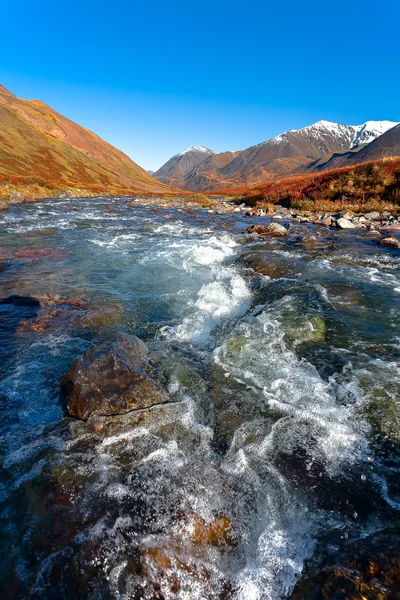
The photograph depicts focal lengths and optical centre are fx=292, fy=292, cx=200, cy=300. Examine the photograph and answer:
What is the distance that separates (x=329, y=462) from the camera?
3.52 metres

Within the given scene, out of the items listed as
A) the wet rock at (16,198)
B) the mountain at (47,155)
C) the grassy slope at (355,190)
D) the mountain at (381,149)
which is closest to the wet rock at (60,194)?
the mountain at (47,155)

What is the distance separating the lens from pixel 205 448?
3.72m

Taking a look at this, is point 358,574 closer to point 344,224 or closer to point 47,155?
point 344,224

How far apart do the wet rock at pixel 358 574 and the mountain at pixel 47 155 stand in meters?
61.6

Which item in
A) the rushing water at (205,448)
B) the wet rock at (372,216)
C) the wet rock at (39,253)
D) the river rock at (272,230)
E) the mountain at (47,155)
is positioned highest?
the mountain at (47,155)

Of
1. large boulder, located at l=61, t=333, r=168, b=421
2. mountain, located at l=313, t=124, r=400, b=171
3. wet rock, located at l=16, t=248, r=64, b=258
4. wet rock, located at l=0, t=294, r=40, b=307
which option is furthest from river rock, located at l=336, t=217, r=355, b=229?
mountain, located at l=313, t=124, r=400, b=171

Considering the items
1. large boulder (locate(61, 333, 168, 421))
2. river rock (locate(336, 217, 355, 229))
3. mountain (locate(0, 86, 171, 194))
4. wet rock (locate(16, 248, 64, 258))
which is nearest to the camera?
large boulder (locate(61, 333, 168, 421))

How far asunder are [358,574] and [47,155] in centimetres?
11309

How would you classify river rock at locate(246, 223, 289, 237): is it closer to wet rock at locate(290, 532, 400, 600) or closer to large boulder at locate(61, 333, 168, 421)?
large boulder at locate(61, 333, 168, 421)

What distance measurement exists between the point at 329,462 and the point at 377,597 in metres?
1.52

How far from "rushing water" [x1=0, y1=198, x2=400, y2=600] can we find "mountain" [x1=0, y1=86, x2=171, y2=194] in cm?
5694

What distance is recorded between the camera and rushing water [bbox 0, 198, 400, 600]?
257cm

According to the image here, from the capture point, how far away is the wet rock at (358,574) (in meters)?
2.10

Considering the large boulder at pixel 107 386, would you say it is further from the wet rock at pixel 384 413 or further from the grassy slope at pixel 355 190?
the grassy slope at pixel 355 190
